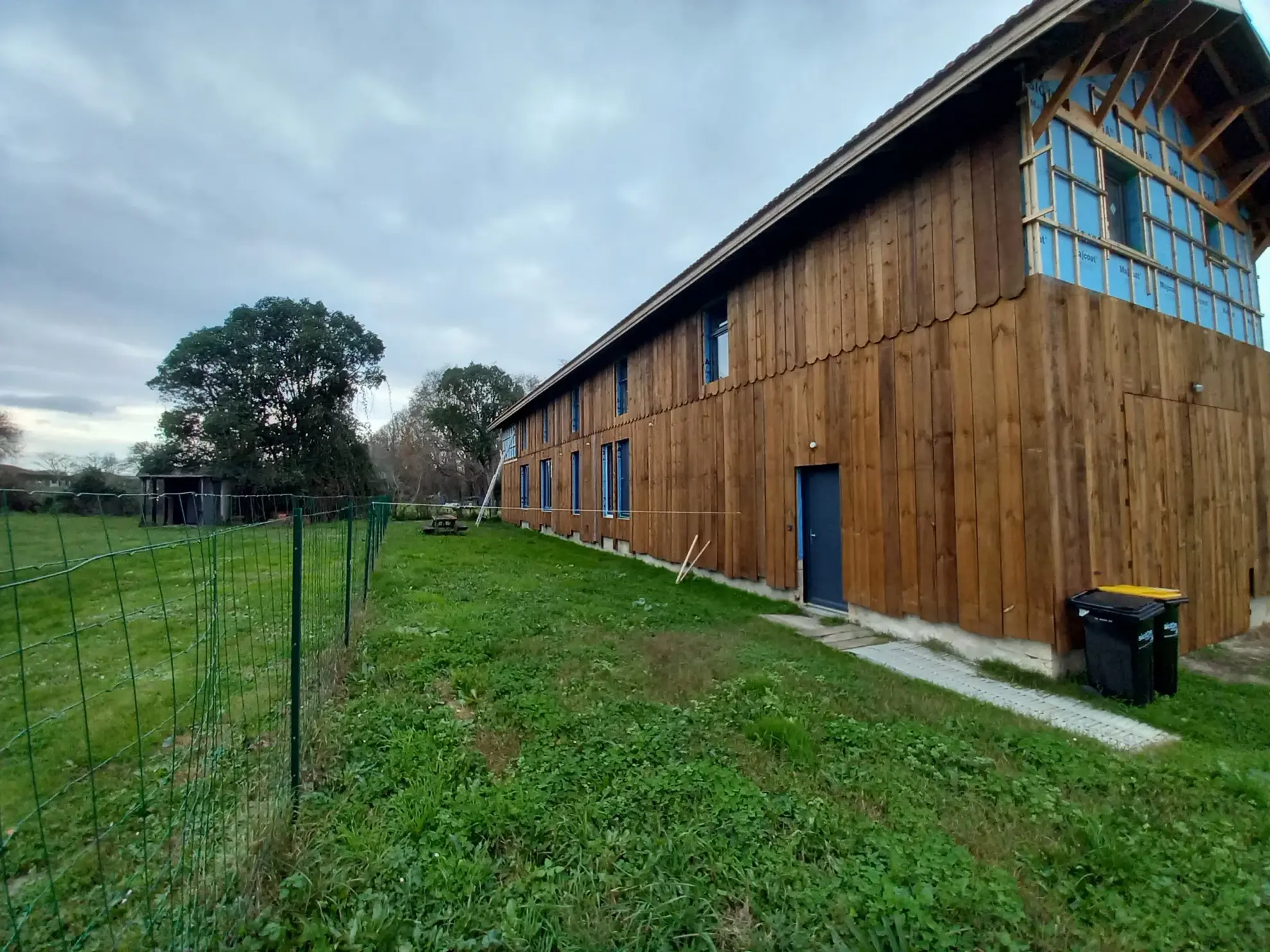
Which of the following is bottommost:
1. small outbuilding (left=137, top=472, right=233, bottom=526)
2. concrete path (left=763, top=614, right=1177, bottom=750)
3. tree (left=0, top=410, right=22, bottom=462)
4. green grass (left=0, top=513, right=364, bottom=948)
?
concrete path (left=763, top=614, right=1177, bottom=750)

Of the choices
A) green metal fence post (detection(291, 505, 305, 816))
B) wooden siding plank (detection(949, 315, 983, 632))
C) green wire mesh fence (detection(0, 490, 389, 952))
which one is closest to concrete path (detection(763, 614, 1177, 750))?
wooden siding plank (detection(949, 315, 983, 632))

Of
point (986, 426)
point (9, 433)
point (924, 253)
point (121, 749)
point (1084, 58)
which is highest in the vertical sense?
point (1084, 58)

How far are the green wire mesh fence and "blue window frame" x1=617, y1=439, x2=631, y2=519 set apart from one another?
8.18m

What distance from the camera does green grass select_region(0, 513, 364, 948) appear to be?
1.52 m

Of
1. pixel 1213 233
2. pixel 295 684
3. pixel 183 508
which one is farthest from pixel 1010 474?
pixel 183 508

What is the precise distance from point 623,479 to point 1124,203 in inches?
357

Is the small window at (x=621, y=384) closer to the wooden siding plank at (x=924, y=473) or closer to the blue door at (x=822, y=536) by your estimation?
the blue door at (x=822, y=536)

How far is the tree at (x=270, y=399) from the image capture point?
22188 mm

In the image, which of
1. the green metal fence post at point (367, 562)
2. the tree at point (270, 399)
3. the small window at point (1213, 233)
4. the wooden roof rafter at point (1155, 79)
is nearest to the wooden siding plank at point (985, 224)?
the wooden roof rafter at point (1155, 79)

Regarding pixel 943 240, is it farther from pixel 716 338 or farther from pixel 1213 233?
pixel 1213 233

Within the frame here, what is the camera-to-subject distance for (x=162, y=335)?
22109mm

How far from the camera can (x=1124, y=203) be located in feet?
20.5

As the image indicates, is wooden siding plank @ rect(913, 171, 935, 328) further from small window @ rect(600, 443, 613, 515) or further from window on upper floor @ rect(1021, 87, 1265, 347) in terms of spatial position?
small window @ rect(600, 443, 613, 515)

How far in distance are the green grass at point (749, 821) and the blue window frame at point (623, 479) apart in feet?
25.7
